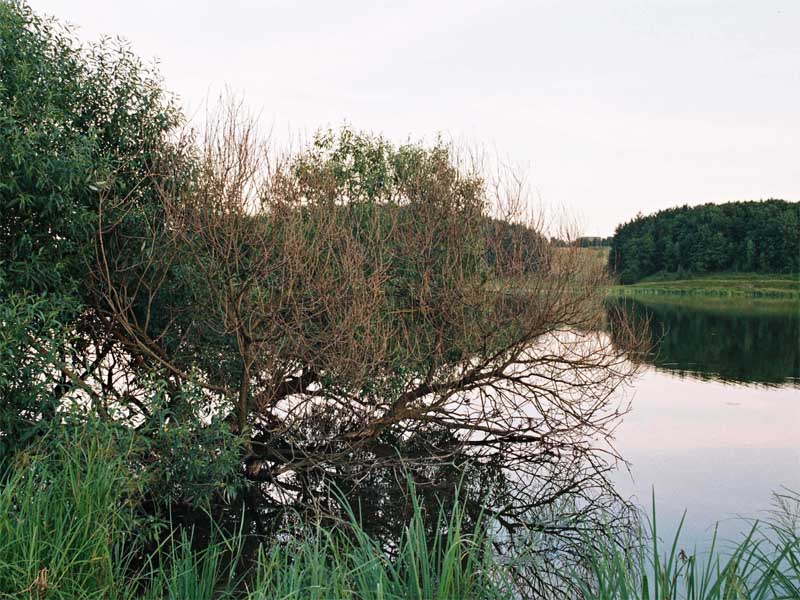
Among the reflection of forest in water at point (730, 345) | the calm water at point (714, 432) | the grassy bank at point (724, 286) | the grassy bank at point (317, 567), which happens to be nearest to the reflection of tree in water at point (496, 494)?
the calm water at point (714, 432)

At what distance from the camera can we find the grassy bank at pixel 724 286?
75062 mm

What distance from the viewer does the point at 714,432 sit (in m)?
17.8

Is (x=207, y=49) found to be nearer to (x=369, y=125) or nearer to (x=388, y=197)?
(x=369, y=125)

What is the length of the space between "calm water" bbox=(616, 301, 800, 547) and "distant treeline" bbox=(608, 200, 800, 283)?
49133mm

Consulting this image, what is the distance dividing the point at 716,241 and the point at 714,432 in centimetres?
7311

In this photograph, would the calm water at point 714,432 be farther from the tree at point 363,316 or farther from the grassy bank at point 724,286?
the grassy bank at point 724,286

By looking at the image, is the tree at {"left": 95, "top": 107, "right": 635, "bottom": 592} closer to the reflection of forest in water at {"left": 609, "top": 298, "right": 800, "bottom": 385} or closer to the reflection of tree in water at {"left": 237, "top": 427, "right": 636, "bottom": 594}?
the reflection of tree in water at {"left": 237, "top": 427, "right": 636, "bottom": 594}

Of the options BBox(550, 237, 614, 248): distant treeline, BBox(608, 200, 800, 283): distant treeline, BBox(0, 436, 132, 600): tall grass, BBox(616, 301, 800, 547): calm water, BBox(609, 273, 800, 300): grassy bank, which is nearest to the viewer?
BBox(0, 436, 132, 600): tall grass

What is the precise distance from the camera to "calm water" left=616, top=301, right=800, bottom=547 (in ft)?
41.2

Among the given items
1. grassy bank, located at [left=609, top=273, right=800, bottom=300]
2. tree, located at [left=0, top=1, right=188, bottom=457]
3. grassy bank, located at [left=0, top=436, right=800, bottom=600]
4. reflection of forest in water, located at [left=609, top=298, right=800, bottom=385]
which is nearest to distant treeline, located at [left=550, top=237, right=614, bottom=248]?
reflection of forest in water, located at [left=609, top=298, right=800, bottom=385]

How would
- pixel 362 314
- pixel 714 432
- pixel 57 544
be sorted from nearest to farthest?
pixel 57 544
pixel 362 314
pixel 714 432

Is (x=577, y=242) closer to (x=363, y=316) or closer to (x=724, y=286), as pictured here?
(x=363, y=316)

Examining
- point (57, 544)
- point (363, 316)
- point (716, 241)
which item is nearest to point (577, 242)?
point (363, 316)

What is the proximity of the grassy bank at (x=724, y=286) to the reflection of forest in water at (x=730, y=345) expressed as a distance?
2439cm
